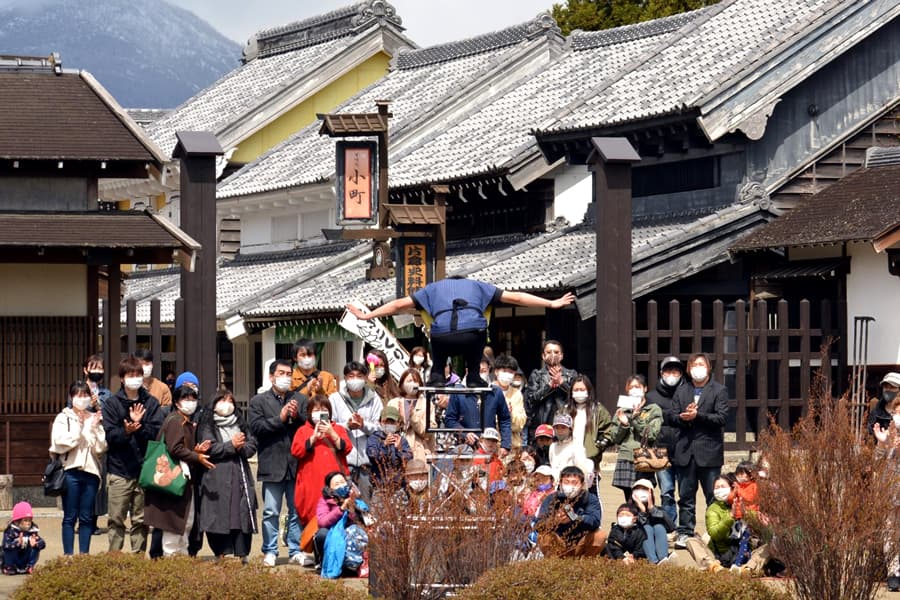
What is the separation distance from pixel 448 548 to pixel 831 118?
16016mm

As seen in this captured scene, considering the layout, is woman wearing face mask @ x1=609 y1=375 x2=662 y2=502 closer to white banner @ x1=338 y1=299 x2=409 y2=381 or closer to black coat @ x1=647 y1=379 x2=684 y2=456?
black coat @ x1=647 y1=379 x2=684 y2=456

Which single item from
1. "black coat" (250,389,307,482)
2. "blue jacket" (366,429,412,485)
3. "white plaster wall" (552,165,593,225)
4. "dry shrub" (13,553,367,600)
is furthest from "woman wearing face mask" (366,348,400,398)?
"white plaster wall" (552,165,593,225)

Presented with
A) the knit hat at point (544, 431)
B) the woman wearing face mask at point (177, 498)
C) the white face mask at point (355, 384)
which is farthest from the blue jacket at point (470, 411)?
the woman wearing face mask at point (177, 498)

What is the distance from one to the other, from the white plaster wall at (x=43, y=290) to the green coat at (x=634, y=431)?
23.4ft

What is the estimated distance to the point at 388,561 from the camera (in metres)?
11.6

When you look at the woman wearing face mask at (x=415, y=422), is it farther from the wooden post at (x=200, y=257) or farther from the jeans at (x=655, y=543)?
the wooden post at (x=200, y=257)

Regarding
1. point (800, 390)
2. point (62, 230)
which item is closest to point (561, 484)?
point (62, 230)

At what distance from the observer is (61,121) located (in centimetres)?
2012

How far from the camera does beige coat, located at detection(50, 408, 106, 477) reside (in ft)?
48.2

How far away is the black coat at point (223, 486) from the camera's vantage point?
1430cm

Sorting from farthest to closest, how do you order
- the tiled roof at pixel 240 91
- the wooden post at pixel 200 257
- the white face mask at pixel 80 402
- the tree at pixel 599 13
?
the tree at pixel 599 13, the tiled roof at pixel 240 91, the wooden post at pixel 200 257, the white face mask at pixel 80 402

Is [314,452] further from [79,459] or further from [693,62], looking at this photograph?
[693,62]

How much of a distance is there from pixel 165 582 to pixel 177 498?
3.62 m

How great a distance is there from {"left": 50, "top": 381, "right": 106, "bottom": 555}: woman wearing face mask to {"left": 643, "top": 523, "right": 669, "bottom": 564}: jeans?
471 cm
